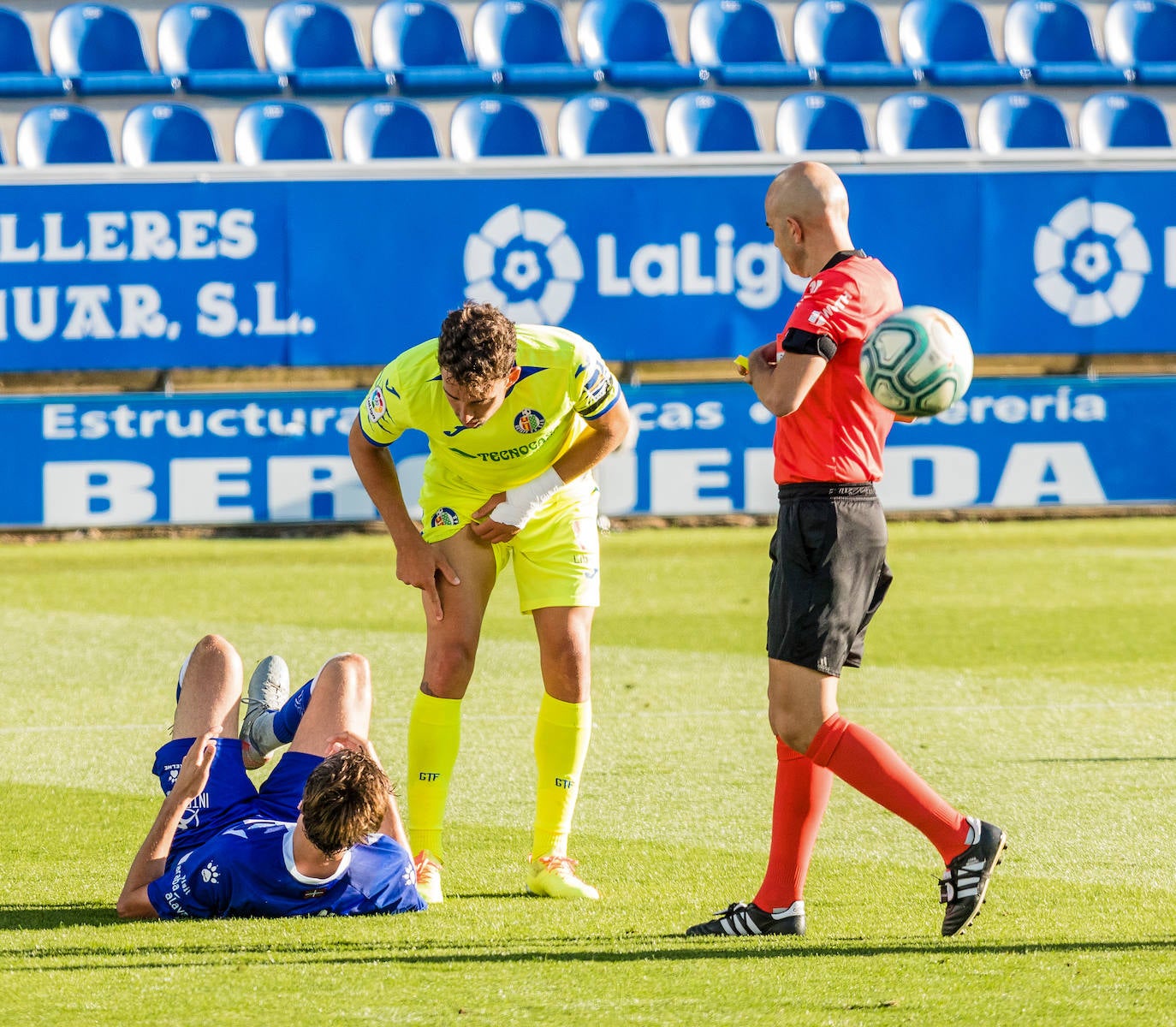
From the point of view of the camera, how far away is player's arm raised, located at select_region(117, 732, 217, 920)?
4102 millimetres

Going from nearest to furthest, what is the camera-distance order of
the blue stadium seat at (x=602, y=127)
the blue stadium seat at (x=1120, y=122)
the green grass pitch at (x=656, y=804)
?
1. the green grass pitch at (x=656, y=804)
2. the blue stadium seat at (x=602, y=127)
3. the blue stadium seat at (x=1120, y=122)

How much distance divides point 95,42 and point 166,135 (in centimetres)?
163

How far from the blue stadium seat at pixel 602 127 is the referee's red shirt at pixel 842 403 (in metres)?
10.7

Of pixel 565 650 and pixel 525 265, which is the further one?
pixel 525 265

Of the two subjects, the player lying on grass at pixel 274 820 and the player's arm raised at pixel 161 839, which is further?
the player's arm raised at pixel 161 839

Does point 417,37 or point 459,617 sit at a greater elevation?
point 417,37

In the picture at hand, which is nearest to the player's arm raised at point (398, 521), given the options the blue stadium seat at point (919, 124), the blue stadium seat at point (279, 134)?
the blue stadium seat at point (279, 134)

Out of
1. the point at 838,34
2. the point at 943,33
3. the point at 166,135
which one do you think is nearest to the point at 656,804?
the point at 166,135

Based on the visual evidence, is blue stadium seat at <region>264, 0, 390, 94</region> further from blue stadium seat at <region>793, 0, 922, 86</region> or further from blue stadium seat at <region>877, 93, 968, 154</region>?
blue stadium seat at <region>877, 93, 968, 154</region>

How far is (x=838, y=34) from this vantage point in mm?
16109

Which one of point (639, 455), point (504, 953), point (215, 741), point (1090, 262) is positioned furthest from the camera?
point (1090, 262)

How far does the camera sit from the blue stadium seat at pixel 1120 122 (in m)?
15.4

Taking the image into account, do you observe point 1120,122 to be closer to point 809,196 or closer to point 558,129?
point 558,129

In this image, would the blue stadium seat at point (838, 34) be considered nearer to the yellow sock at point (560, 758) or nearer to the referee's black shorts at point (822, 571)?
the yellow sock at point (560, 758)
